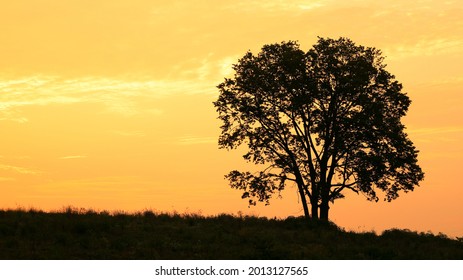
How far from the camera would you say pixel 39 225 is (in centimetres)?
2792

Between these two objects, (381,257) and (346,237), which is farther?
(346,237)

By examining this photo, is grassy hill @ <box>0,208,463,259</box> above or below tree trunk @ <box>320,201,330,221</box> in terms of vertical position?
below

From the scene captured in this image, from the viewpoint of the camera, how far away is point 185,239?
27.8 metres

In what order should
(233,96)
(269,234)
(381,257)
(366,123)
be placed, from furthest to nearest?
(233,96) → (366,123) → (269,234) → (381,257)

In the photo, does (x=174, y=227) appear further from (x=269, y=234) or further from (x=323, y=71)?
(x=323, y=71)

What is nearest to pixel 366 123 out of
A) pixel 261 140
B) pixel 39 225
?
pixel 261 140

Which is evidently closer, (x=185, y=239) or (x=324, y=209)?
(x=185, y=239)

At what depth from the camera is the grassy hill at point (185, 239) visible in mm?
25062

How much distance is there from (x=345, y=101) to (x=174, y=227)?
18418 mm

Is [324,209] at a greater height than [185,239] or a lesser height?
greater

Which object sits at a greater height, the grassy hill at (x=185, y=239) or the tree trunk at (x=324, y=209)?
the tree trunk at (x=324, y=209)

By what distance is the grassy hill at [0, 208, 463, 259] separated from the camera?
2506 centimetres

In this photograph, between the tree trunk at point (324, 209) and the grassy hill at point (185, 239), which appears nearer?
the grassy hill at point (185, 239)

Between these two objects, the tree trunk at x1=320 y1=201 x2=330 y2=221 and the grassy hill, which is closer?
the grassy hill
